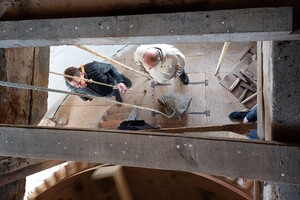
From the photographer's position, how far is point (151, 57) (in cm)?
331

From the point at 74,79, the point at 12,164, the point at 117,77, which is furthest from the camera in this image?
the point at 117,77

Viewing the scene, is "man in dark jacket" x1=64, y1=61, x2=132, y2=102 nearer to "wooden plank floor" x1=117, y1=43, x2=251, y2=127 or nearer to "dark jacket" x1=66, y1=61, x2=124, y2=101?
"dark jacket" x1=66, y1=61, x2=124, y2=101

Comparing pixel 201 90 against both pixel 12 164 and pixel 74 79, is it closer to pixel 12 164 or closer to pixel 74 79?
pixel 74 79

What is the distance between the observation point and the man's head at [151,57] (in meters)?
3.32

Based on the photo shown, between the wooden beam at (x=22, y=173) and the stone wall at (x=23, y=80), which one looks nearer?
the wooden beam at (x=22, y=173)

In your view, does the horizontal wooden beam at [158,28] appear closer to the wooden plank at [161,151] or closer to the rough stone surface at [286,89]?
the rough stone surface at [286,89]

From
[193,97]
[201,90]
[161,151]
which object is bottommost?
[161,151]

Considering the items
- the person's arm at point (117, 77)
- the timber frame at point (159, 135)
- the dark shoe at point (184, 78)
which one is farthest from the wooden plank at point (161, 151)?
the dark shoe at point (184, 78)

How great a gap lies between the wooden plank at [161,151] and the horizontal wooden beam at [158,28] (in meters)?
0.36

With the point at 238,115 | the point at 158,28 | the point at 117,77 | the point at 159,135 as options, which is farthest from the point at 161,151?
the point at 238,115

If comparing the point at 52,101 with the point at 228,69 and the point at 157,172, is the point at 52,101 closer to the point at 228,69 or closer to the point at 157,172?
the point at 228,69

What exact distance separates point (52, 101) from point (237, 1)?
4.14m

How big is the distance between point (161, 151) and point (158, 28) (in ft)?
1.46

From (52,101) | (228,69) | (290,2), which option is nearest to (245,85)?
(228,69)
